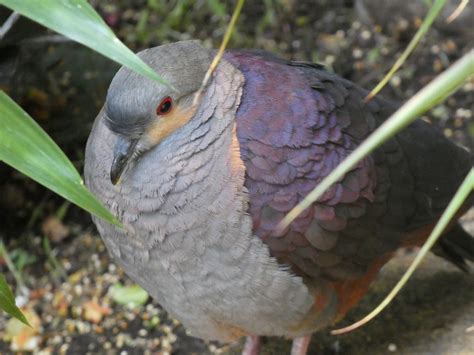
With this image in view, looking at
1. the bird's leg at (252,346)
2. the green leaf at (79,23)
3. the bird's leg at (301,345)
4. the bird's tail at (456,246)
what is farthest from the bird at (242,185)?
the green leaf at (79,23)

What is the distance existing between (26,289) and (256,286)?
130 centimetres

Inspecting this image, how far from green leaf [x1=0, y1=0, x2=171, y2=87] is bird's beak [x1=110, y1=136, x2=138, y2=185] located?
2.40 feet

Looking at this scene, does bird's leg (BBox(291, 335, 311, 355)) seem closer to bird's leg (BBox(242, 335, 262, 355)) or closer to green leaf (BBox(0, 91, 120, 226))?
bird's leg (BBox(242, 335, 262, 355))

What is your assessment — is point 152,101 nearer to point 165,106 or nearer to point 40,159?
point 165,106

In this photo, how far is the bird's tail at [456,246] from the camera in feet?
9.09

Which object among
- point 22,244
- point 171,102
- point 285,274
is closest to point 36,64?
point 22,244

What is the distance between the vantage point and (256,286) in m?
2.19

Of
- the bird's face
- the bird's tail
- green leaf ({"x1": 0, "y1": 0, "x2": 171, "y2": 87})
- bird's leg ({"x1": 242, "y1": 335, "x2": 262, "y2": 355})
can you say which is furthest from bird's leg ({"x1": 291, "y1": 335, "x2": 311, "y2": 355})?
green leaf ({"x1": 0, "y1": 0, "x2": 171, "y2": 87})

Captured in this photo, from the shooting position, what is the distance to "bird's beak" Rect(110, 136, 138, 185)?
205cm

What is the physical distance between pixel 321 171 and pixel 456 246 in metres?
0.88

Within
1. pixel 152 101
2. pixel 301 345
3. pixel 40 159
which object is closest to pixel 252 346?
pixel 301 345

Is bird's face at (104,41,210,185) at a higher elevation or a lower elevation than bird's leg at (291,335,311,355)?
higher

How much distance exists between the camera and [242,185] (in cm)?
209

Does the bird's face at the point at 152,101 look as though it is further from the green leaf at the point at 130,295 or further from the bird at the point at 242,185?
the green leaf at the point at 130,295
